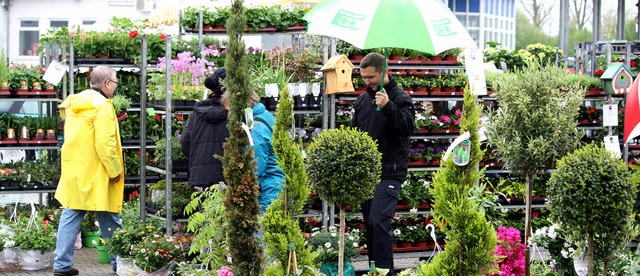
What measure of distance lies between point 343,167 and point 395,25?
156 centimetres

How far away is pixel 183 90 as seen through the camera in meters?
8.94

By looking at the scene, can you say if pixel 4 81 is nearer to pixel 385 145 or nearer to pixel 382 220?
pixel 385 145

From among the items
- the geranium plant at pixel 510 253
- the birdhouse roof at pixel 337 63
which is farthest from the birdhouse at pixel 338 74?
the geranium plant at pixel 510 253

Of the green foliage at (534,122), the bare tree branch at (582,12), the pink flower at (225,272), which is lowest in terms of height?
the pink flower at (225,272)

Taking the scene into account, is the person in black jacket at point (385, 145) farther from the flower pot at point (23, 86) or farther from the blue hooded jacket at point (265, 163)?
the flower pot at point (23, 86)

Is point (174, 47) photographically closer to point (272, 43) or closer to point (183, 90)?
point (183, 90)

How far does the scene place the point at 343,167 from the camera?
219 inches

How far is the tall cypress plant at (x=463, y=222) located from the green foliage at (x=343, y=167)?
0.46 meters

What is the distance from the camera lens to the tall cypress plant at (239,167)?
521 centimetres

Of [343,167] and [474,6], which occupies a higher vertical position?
[474,6]

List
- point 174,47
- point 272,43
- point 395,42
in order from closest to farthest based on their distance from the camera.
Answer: point 395,42, point 174,47, point 272,43

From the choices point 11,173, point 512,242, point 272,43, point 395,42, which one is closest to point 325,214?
point 512,242

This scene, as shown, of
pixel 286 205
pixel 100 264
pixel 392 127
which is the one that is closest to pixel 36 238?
pixel 100 264

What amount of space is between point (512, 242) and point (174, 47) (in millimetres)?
5533
